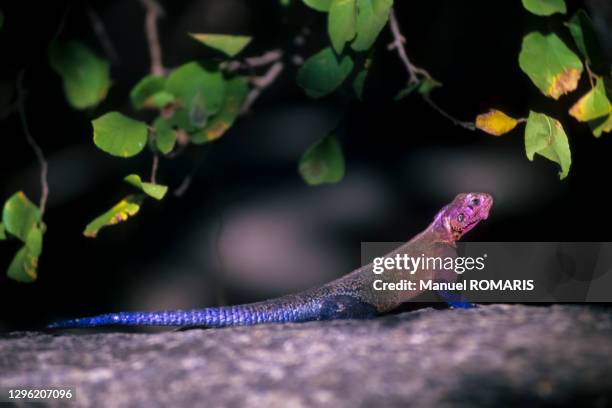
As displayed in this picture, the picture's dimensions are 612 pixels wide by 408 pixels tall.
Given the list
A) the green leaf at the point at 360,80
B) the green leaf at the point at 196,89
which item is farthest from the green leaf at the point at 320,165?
the green leaf at the point at 196,89

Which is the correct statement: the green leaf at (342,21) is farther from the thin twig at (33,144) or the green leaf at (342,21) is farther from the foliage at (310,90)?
the thin twig at (33,144)

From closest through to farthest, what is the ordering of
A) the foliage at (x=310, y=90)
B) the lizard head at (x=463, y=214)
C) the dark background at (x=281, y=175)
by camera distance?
the foliage at (x=310, y=90)
the lizard head at (x=463, y=214)
the dark background at (x=281, y=175)

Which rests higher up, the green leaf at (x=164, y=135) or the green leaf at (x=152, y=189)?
the green leaf at (x=164, y=135)

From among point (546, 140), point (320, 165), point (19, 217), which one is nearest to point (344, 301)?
point (320, 165)

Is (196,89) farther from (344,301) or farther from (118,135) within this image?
(344,301)

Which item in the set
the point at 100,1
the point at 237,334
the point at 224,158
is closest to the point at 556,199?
the point at 224,158
